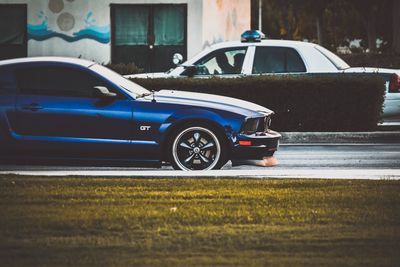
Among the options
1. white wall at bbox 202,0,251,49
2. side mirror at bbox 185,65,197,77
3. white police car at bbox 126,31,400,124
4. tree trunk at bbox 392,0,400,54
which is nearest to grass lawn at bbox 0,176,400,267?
side mirror at bbox 185,65,197,77

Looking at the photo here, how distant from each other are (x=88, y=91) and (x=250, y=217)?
4.77 metres

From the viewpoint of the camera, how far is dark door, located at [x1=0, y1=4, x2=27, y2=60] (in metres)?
31.2

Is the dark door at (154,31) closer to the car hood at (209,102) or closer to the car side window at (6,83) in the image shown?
the car hood at (209,102)

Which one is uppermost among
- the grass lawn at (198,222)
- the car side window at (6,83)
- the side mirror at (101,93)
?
the car side window at (6,83)

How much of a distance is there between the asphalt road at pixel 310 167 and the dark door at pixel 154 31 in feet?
44.2

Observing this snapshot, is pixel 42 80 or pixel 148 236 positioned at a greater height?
pixel 42 80

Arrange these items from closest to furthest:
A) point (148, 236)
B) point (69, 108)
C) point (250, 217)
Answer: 1. point (148, 236)
2. point (250, 217)
3. point (69, 108)

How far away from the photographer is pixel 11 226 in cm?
895

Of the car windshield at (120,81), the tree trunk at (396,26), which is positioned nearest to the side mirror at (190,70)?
the car windshield at (120,81)

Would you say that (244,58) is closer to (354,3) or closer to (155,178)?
(155,178)

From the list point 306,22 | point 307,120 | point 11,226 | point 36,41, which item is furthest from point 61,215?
point 306,22

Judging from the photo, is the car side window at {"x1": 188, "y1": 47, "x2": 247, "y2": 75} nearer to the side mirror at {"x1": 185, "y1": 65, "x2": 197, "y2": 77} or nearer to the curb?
the side mirror at {"x1": 185, "y1": 65, "x2": 197, "y2": 77}

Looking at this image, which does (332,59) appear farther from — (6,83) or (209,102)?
(6,83)

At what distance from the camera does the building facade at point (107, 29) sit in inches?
1228
